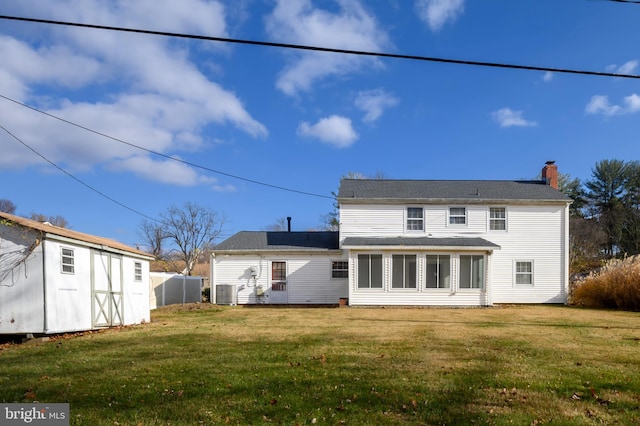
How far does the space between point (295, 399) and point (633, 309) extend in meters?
18.8

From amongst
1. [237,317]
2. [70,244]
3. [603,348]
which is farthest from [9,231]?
[603,348]

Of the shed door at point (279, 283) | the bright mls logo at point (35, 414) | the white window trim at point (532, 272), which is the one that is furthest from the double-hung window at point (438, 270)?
the bright mls logo at point (35, 414)

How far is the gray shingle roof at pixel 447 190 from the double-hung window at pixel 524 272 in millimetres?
3404

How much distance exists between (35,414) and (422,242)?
1767cm

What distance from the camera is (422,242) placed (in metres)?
20.4

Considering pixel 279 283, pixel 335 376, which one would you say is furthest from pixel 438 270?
pixel 335 376

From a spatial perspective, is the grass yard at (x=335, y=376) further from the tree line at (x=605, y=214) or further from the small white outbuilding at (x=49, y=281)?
the tree line at (x=605, y=214)

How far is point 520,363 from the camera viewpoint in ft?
24.5

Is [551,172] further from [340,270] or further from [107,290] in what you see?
[107,290]

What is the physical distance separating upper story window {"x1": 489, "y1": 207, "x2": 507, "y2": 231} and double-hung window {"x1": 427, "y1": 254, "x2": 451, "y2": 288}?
12.8ft

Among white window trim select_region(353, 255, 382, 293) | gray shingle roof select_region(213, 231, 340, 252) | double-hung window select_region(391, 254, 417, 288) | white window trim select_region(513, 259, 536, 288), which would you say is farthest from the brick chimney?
gray shingle roof select_region(213, 231, 340, 252)

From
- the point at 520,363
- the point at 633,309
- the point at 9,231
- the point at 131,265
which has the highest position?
the point at 9,231

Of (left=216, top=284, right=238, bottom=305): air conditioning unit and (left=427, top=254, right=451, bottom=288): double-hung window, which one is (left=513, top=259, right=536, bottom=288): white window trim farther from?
(left=216, top=284, right=238, bottom=305): air conditioning unit

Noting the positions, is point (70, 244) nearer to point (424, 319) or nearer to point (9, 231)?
point (9, 231)
